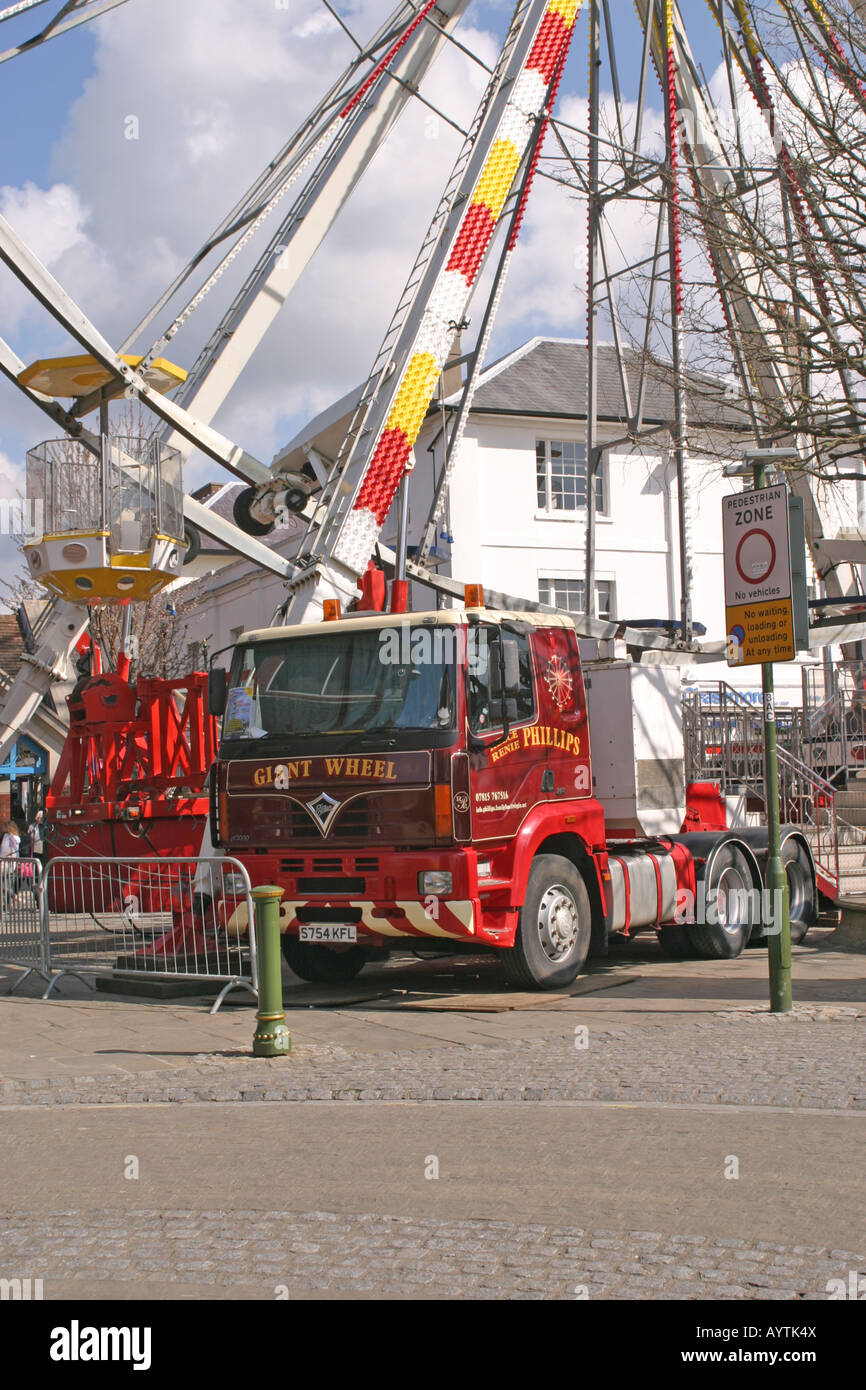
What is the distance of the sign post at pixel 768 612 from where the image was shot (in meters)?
9.41

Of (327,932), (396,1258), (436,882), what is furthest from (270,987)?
(396,1258)

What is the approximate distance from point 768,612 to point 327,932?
13.7 ft

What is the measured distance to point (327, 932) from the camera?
10.7 meters

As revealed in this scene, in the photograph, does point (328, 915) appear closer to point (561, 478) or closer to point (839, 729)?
point (839, 729)

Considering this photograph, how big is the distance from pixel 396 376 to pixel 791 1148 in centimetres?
978

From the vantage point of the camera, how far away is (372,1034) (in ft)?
31.2

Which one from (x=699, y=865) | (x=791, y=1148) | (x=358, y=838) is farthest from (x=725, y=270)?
(x=791, y=1148)

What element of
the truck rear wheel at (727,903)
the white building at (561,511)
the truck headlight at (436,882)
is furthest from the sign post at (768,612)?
the white building at (561,511)

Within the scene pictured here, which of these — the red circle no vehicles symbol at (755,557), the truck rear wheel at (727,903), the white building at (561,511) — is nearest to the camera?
the red circle no vehicles symbol at (755,557)

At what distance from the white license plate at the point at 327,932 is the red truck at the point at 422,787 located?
1 cm

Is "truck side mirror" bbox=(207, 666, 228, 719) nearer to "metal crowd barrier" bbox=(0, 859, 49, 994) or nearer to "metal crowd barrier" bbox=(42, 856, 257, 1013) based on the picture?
"metal crowd barrier" bbox=(42, 856, 257, 1013)

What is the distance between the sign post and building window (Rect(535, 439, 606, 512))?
22752 millimetres

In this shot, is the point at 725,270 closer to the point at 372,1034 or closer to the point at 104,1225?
the point at 372,1034

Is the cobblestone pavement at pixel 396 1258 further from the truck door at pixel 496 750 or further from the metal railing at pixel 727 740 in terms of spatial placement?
the metal railing at pixel 727 740
